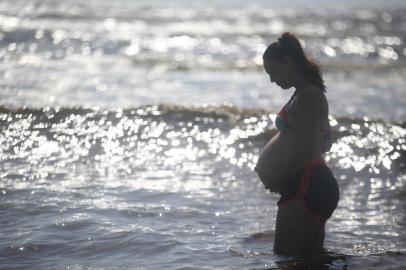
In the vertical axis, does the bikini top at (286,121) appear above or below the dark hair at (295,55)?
below

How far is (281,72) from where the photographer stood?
5.14 metres

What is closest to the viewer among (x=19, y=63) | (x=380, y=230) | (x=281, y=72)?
(x=281, y=72)

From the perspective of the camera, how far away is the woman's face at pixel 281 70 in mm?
5121

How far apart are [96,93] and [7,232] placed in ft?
25.7

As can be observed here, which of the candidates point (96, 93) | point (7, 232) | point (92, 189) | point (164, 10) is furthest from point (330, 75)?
point (164, 10)

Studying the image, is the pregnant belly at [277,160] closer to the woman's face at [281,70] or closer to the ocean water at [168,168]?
the woman's face at [281,70]

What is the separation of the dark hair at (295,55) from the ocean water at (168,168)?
1.30 meters

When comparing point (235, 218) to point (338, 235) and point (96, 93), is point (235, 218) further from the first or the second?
point (96, 93)

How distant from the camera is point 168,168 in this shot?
29.0 feet

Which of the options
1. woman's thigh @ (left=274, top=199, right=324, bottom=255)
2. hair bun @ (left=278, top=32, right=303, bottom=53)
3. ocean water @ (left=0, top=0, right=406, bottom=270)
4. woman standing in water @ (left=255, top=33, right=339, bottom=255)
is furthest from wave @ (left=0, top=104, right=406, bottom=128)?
hair bun @ (left=278, top=32, right=303, bottom=53)

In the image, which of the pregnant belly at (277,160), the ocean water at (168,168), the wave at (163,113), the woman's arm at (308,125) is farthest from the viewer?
the wave at (163,113)

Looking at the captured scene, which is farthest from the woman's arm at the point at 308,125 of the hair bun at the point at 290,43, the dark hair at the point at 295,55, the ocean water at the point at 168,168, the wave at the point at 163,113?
the wave at the point at 163,113

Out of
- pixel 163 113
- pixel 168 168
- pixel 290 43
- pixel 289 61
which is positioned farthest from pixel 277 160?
pixel 163 113

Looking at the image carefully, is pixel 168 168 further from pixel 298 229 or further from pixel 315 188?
pixel 315 188
